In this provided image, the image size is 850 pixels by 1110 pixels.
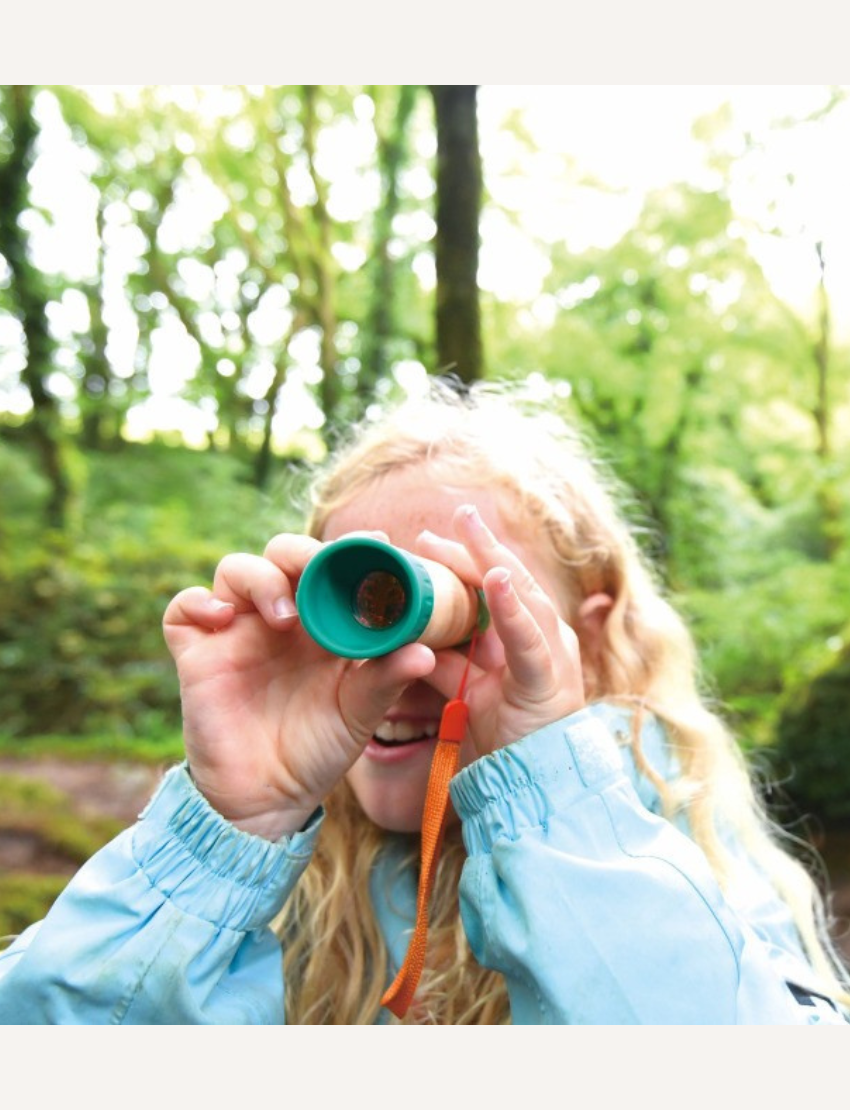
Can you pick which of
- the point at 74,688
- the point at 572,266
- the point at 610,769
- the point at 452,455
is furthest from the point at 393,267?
the point at 610,769

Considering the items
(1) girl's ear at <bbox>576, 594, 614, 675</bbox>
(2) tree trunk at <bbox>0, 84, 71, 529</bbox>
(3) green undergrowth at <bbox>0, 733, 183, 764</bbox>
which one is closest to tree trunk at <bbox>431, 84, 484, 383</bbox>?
(3) green undergrowth at <bbox>0, 733, 183, 764</bbox>

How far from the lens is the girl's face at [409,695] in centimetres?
167

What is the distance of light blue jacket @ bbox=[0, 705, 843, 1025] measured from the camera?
123 cm

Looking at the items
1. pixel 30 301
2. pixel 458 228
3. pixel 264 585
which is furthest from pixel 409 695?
pixel 30 301

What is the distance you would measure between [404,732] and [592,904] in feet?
1.75

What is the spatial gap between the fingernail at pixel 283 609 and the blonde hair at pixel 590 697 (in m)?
0.52

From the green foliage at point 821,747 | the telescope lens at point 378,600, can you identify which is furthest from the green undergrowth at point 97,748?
the telescope lens at point 378,600

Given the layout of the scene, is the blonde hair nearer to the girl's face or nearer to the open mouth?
the girl's face

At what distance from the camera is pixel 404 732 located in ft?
5.56

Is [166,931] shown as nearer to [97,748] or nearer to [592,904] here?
[592,904]

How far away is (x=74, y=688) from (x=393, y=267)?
18.4 ft

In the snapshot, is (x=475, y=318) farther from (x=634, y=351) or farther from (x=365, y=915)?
(x=365, y=915)

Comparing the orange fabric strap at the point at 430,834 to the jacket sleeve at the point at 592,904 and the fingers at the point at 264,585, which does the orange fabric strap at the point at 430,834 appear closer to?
the jacket sleeve at the point at 592,904

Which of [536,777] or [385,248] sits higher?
[385,248]
